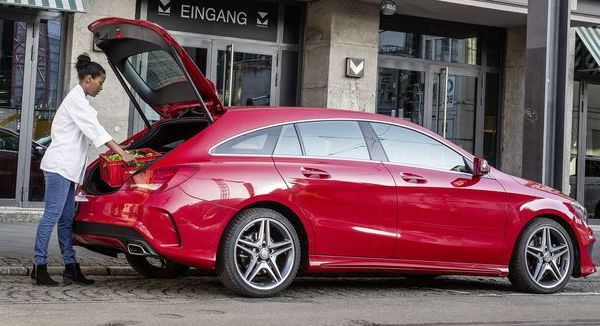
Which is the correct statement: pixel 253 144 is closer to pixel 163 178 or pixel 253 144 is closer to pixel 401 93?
pixel 163 178

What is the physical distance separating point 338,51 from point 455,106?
10.4ft

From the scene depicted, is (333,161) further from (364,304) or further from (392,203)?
(364,304)

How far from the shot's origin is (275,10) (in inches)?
643

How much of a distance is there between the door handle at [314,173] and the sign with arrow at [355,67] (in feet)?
28.3

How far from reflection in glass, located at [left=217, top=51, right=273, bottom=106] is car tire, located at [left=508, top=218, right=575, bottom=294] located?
7.93 meters

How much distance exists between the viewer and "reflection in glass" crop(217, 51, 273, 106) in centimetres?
1581

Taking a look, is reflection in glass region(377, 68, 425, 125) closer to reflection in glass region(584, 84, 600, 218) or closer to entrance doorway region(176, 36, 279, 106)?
entrance doorway region(176, 36, 279, 106)

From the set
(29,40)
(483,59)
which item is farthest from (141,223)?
(483,59)

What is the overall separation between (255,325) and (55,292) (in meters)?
2.11

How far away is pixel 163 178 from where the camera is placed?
7195 millimetres

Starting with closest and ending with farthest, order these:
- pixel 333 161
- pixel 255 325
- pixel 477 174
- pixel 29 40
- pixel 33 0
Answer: pixel 255 325 → pixel 333 161 → pixel 477 174 → pixel 33 0 → pixel 29 40

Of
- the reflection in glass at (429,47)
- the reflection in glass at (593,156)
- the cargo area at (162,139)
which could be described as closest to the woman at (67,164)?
the cargo area at (162,139)

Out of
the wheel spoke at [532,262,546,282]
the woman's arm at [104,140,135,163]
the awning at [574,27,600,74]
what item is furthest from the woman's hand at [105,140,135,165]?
the awning at [574,27,600,74]

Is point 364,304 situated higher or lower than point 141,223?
lower
